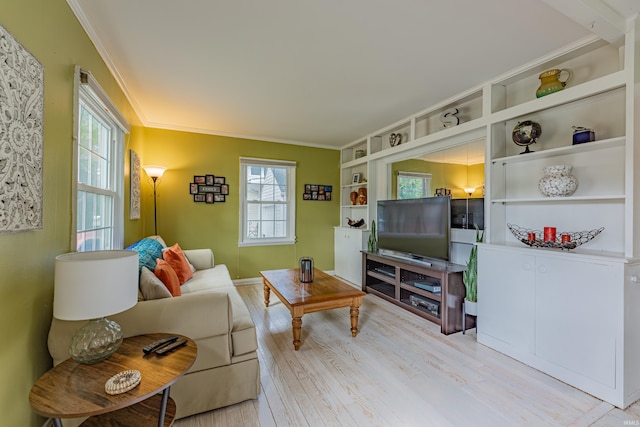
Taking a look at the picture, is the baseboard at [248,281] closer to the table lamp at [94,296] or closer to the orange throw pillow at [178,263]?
the orange throw pillow at [178,263]

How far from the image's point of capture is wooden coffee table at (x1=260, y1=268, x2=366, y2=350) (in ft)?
7.71

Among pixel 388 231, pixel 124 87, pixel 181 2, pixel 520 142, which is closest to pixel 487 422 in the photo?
pixel 520 142

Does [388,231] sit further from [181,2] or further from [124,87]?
[124,87]

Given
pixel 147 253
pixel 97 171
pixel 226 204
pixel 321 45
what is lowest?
pixel 147 253

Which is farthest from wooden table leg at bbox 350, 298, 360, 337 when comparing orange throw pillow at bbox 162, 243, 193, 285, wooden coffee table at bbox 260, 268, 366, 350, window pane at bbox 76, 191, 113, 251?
window pane at bbox 76, 191, 113, 251

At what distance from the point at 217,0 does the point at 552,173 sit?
101 inches

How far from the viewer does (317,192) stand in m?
5.04

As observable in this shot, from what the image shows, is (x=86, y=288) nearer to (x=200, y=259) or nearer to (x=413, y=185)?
(x=200, y=259)

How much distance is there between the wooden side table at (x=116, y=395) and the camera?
97 centimetres

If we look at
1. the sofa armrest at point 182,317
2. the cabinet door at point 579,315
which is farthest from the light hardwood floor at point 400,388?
the sofa armrest at point 182,317

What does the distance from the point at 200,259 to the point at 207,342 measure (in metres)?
2.18

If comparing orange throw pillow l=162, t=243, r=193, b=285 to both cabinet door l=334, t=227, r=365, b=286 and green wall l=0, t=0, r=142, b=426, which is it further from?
cabinet door l=334, t=227, r=365, b=286

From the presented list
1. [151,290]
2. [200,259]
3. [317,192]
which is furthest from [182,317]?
[317,192]

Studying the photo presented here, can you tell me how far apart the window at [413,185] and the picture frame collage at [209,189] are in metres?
2.64
